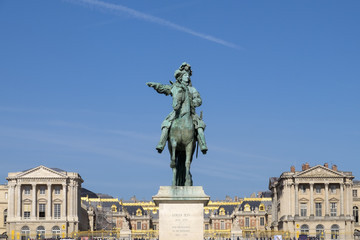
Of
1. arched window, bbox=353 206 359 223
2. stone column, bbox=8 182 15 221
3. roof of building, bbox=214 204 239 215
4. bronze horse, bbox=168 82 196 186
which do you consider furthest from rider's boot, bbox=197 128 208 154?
roof of building, bbox=214 204 239 215

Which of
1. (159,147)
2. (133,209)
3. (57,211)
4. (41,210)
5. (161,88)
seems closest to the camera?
(159,147)

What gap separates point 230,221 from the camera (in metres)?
175

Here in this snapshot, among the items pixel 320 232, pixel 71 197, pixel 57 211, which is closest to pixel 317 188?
pixel 320 232

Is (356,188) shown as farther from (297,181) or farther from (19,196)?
(19,196)

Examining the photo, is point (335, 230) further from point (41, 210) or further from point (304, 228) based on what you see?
point (41, 210)

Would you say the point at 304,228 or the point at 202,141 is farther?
the point at 304,228

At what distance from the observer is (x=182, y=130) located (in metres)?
20.2

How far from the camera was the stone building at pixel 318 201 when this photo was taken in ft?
453

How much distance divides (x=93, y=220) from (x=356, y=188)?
188ft

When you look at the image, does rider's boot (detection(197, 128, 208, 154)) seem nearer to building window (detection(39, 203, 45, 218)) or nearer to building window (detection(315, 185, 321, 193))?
building window (detection(315, 185, 321, 193))

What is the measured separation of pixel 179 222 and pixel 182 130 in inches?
97.2

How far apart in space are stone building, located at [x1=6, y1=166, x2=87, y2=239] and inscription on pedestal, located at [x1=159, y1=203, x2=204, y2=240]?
122464 mm

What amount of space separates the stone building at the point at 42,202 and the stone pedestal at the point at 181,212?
4822 inches

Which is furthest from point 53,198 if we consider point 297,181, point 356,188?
point 356,188
